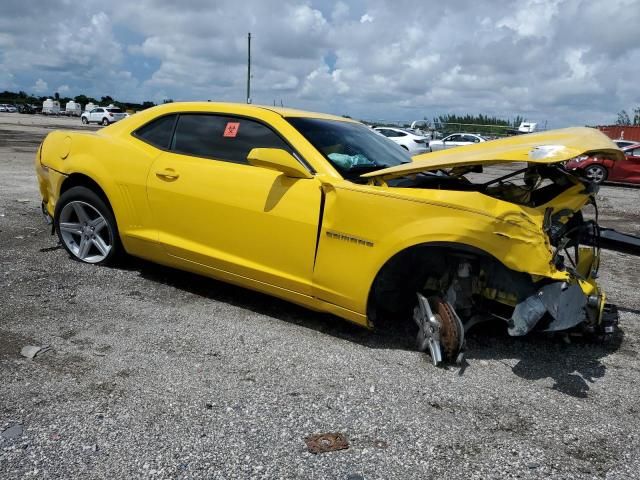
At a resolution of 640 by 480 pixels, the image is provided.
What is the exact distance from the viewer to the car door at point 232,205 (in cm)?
347

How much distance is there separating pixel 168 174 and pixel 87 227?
1.18 meters

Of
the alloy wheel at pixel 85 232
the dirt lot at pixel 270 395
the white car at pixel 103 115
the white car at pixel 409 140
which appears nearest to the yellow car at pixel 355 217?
the alloy wheel at pixel 85 232

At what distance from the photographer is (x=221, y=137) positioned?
399 cm

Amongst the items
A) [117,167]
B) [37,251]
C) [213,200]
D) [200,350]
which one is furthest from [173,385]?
[37,251]

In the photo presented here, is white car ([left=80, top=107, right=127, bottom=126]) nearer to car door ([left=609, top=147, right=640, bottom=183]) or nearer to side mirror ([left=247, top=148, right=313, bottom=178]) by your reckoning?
car door ([left=609, top=147, right=640, bottom=183])

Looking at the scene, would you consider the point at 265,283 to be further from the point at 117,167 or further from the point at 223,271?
the point at 117,167

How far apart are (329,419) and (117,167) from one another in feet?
9.05

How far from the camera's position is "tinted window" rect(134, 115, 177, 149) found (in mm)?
4242

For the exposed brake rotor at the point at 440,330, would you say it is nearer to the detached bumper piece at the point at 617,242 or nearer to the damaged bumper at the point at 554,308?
the damaged bumper at the point at 554,308

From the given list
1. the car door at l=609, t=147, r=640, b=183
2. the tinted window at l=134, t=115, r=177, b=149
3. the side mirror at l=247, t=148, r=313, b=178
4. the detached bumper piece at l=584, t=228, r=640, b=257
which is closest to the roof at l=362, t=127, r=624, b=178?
the side mirror at l=247, t=148, r=313, b=178

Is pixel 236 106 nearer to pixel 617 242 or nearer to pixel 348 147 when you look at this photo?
pixel 348 147

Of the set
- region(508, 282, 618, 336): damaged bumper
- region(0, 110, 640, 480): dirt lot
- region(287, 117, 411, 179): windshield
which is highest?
region(287, 117, 411, 179): windshield

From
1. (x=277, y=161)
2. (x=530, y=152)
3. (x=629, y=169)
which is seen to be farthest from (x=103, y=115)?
(x=530, y=152)

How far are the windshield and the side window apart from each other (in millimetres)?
236
